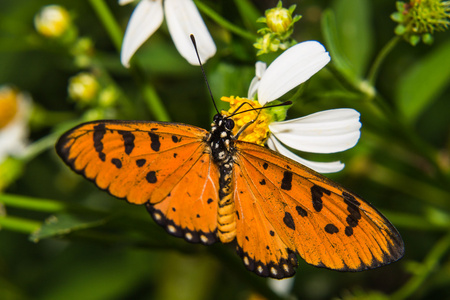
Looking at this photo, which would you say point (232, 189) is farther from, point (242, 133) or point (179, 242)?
point (179, 242)

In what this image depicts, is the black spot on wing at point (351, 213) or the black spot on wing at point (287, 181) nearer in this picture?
the black spot on wing at point (351, 213)

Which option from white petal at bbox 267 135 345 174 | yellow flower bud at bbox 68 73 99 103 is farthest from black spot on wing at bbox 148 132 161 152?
yellow flower bud at bbox 68 73 99 103

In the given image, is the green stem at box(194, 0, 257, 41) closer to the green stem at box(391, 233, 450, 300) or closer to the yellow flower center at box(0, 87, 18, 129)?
the green stem at box(391, 233, 450, 300)

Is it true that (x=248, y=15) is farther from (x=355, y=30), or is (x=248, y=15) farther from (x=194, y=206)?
(x=194, y=206)

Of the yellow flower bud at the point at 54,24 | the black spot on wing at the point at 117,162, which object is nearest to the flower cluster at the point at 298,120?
the black spot on wing at the point at 117,162

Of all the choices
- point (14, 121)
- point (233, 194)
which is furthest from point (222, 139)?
point (14, 121)

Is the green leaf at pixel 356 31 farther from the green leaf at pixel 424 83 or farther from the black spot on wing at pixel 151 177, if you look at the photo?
the black spot on wing at pixel 151 177
